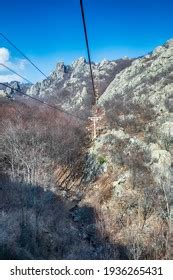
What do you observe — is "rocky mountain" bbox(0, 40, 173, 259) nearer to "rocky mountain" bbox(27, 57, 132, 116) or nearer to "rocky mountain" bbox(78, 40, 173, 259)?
"rocky mountain" bbox(78, 40, 173, 259)

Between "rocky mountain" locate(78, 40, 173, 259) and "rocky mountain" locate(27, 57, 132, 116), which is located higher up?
"rocky mountain" locate(27, 57, 132, 116)

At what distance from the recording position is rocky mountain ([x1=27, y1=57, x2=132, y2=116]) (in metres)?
82.8

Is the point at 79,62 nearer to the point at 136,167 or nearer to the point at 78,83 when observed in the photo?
the point at 78,83

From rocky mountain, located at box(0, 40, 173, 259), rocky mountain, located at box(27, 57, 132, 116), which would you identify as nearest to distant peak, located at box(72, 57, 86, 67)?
rocky mountain, located at box(27, 57, 132, 116)

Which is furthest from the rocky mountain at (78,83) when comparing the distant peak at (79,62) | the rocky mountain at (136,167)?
the rocky mountain at (136,167)

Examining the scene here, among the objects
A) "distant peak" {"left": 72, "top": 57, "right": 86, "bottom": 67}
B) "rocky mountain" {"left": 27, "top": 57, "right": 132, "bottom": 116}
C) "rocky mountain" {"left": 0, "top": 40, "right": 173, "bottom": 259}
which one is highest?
"distant peak" {"left": 72, "top": 57, "right": 86, "bottom": 67}

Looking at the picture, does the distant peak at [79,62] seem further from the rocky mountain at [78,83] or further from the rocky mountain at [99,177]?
the rocky mountain at [99,177]

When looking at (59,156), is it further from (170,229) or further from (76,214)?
(170,229)

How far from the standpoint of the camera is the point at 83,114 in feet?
195

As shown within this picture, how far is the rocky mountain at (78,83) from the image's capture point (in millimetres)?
82850

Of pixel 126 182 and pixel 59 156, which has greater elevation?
pixel 59 156

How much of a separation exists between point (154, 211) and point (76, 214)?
254 inches
